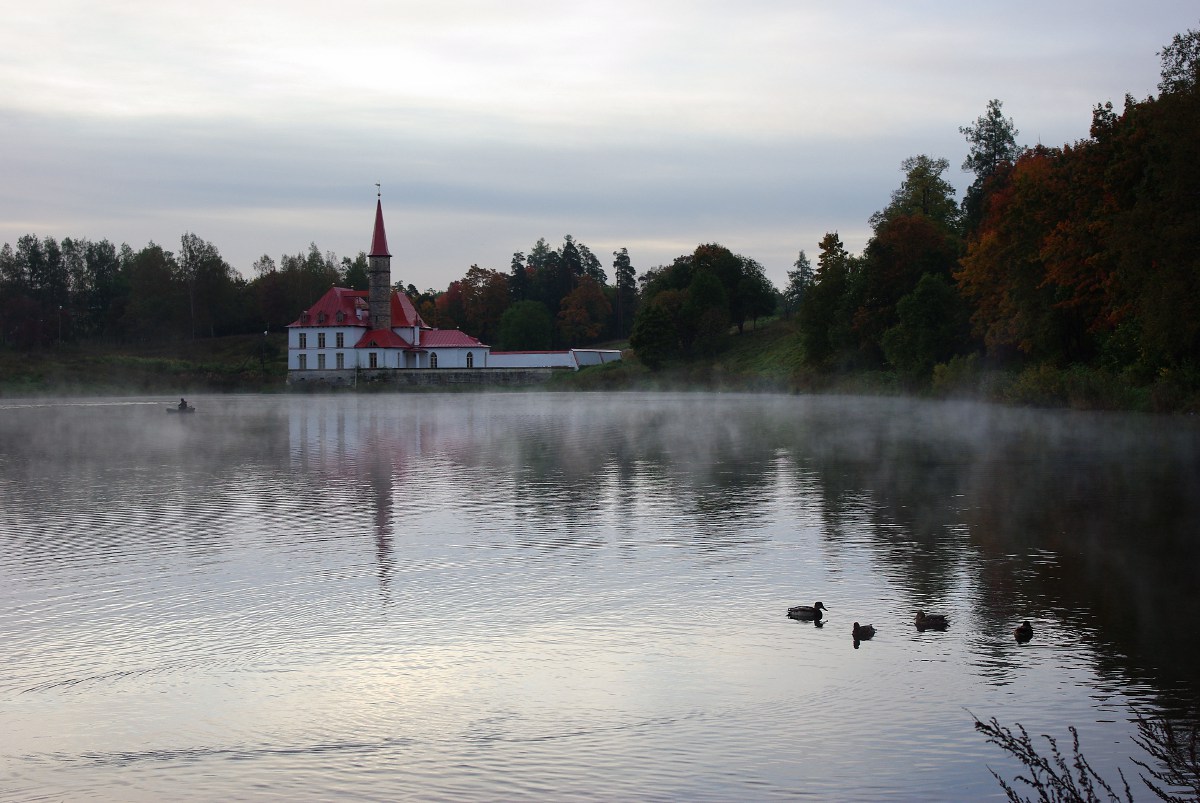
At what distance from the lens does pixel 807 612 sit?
1509cm

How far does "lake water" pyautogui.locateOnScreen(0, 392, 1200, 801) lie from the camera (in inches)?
404

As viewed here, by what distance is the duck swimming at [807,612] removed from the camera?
1504 cm

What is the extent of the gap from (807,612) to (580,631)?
2903 mm

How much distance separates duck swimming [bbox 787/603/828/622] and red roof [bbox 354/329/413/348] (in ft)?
439

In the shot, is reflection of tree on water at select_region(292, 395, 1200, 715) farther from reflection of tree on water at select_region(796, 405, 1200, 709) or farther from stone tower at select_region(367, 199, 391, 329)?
stone tower at select_region(367, 199, 391, 329)

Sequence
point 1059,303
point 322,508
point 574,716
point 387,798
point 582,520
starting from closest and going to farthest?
point 387,798 < point 574,716 < point 582,520 < point 322,508 < point 1059,303

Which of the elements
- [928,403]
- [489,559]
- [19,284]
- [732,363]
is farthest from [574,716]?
[19,284]

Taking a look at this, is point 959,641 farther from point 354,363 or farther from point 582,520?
point 354,363

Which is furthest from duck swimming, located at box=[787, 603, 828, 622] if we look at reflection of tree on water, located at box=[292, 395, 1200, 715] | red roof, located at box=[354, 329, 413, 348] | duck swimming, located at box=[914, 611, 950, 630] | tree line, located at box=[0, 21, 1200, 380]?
red roof, located at box=[354, 329, 413, 348]

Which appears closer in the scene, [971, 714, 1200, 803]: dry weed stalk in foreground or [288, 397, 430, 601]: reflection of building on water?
[971, 714, 1200, 803]: dry weed stalk in foreground

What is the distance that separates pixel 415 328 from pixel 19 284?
6038cm

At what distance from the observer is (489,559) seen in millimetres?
19844

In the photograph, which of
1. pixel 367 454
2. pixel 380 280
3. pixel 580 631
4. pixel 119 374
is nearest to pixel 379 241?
pixel 380 280

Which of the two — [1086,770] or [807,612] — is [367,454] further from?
[1086,770]
